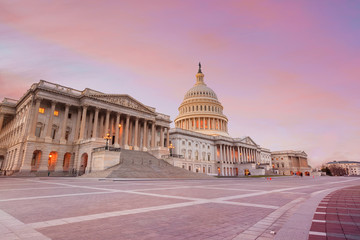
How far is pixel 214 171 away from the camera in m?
89.8

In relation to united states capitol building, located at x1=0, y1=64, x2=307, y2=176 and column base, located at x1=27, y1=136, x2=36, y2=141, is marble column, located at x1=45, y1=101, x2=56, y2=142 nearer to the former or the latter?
united states capitol building, located at x1=0, y1=64, x2=307, y2=176

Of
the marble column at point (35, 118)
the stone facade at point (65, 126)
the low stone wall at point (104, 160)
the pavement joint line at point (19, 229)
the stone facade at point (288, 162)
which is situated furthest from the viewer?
the stone facade at point (288, 162)

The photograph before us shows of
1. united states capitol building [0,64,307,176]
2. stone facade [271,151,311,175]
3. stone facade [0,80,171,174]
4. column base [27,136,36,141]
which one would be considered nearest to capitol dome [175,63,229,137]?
united states capitol building [0,64,307,176]

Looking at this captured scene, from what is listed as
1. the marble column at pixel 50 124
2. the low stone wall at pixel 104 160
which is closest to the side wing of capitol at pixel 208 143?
the low stone wall at pixel 104 160

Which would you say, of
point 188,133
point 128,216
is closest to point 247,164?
point 188,133

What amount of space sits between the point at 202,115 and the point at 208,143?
19.0 meters

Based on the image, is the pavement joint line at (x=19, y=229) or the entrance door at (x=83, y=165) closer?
the pavement joint line at (x=19, y=229)

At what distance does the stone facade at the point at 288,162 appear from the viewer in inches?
5246

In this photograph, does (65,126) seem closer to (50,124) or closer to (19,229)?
(50,124)

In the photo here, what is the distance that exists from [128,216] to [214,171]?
286 feet

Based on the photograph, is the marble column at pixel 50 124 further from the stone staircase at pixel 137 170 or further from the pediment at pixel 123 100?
the stone staircase at pixel 137 170

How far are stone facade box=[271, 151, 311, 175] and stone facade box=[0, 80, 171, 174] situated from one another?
358 ft

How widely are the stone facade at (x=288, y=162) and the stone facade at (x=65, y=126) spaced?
10914 centimetres

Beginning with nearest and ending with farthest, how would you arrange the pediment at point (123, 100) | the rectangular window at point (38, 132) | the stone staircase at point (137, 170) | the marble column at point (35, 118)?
the stone staircase at point (137, 170) < the marble column at point (35, 118) < the rectangular window at point (38, 132) < the pediment at point (123, 100)
